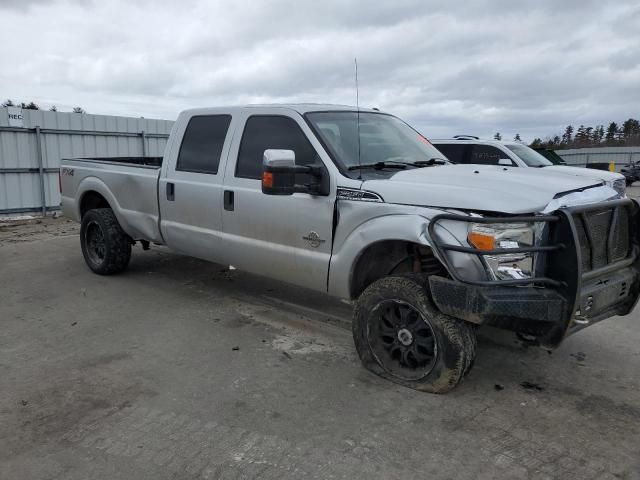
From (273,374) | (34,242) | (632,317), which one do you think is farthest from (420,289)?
(34,242)

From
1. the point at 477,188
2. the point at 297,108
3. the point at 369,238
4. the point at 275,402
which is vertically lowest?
the point at 275,402

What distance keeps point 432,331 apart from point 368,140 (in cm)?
183

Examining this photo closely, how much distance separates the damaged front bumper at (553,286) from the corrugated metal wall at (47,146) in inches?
459

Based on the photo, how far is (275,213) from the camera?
454cm

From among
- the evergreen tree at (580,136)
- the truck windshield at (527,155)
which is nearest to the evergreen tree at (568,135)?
the evergreen tree at (580,136)

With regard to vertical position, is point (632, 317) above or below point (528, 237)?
below

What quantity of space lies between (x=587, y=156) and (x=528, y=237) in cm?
4117

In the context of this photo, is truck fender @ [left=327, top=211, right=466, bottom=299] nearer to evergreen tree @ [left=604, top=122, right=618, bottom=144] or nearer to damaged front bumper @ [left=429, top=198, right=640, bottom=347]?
damaged front bumper @ [left=429, top=198, right=640, bottom=347]

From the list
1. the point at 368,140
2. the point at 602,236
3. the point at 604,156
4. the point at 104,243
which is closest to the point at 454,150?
the point at 368,140

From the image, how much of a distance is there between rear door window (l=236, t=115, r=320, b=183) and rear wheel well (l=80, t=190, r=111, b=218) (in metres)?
2.87

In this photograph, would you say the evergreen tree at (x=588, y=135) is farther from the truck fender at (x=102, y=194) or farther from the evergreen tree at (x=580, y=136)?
the truck fender at (x=102, y=194)

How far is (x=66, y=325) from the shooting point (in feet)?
16.5

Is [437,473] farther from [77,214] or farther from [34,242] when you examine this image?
[34,242]

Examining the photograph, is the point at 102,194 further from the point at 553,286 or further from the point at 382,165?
the point at 553,286
